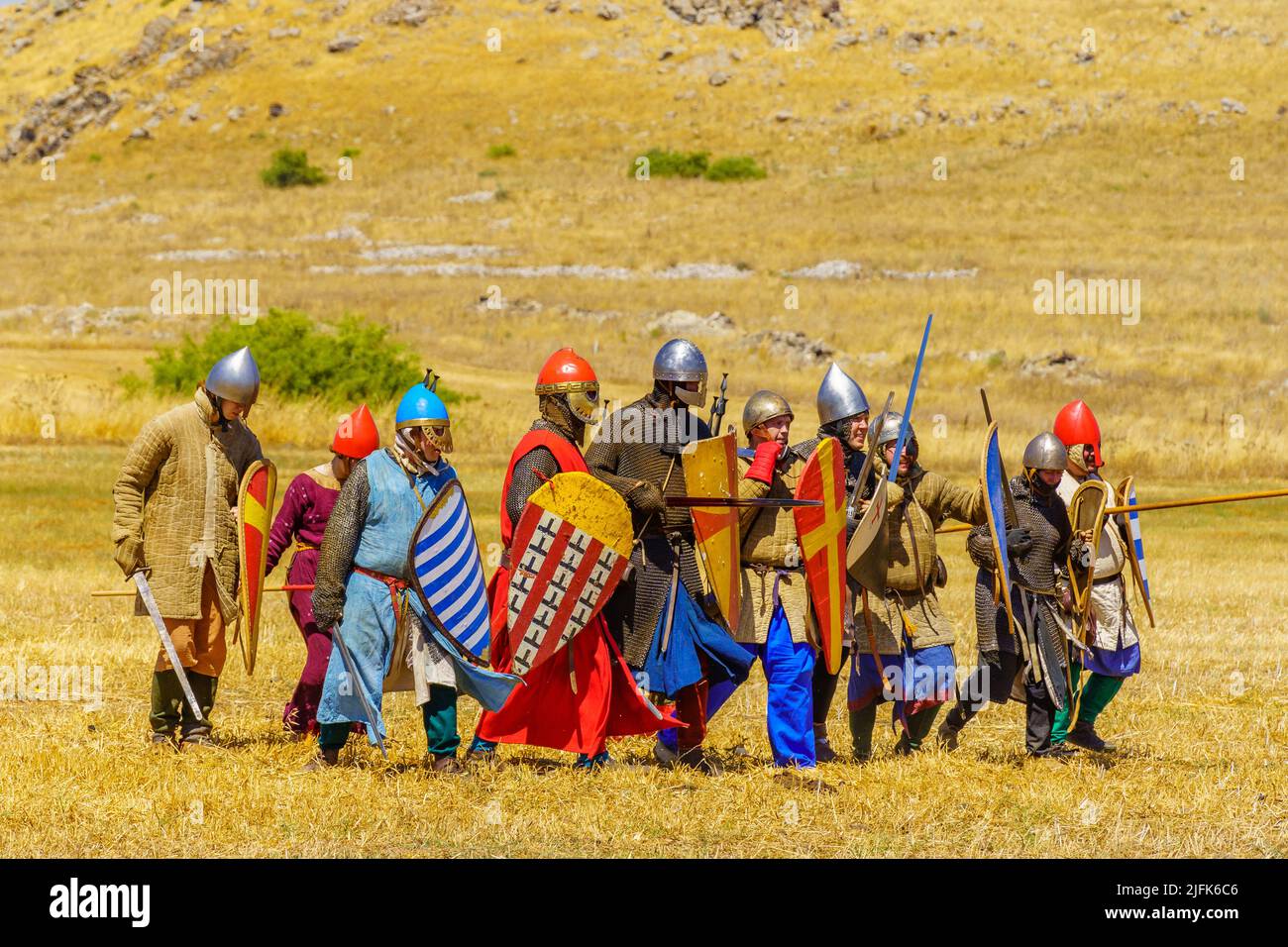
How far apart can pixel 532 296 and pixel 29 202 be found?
105 feet

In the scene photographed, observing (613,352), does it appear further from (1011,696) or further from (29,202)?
(29,202)

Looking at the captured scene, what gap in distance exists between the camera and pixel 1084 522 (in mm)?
8266


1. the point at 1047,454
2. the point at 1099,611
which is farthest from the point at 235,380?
the point at 1099,611

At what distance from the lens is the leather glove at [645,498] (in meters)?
7.50

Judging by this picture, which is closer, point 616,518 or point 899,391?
point 616,518

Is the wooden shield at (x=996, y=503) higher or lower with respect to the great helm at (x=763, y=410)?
lower

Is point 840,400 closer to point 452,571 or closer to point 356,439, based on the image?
point 452,571

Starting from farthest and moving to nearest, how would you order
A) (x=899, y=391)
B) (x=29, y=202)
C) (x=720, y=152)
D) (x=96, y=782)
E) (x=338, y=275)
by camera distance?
(x=720, y=152), (x=29, y=202), (x=338, y=275), (x=899, y=391), (x=96, y=782)

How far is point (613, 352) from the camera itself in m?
34.6

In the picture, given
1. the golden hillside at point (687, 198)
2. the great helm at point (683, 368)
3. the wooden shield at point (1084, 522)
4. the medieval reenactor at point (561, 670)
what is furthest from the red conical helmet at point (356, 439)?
the golden hillside at point (687, 198)

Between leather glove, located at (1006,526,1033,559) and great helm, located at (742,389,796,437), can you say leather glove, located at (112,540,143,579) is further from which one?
leather glove, located at (1006,526,1033,559)

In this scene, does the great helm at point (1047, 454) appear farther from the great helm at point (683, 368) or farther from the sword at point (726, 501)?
the great helm at point (683, 368)

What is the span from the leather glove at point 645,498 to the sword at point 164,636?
2.11 m

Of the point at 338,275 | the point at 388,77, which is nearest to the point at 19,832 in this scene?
the point at 338,275
